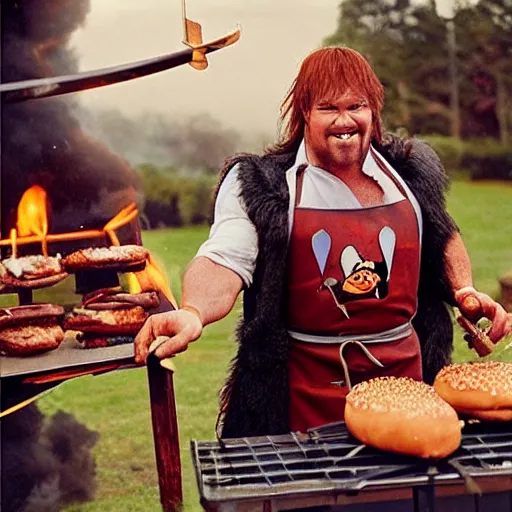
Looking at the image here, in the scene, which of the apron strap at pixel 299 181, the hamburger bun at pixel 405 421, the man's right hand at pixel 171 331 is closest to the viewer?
the hamburger bun at pixel 405 421

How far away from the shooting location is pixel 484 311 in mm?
2701

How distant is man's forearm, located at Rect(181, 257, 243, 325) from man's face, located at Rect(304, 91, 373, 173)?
1.58 ft

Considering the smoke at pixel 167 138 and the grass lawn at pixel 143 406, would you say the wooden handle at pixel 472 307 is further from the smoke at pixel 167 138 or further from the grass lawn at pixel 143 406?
the smoke at pixel 167 138

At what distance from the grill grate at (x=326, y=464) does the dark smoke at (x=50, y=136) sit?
95 centimetres

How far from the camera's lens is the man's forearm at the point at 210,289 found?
2473mm

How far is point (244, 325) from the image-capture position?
103 inches

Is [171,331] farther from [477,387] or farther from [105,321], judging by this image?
[477,387]

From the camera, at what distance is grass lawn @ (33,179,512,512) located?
2639 mm

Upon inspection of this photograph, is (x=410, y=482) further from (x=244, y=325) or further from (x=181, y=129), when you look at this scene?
(x=181, y=129)

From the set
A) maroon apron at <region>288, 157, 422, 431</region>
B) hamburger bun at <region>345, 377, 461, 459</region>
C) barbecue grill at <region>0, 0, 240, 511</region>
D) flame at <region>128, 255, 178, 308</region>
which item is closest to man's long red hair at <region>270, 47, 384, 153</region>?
maroon apron at <region>288, 157, 422, 431</region>

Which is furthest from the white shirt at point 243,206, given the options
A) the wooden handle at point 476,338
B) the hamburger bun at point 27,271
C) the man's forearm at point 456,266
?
the hamburger bun at point 27,271

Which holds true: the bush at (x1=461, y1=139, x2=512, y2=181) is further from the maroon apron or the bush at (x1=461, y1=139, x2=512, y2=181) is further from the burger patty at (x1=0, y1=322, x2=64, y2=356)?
the burger patty at (x1=0, y1=322, x2=64, y2=356)

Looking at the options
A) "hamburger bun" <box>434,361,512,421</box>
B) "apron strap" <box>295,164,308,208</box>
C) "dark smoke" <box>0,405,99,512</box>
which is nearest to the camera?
"hamburger bun" <box>434,361,512,421</box>

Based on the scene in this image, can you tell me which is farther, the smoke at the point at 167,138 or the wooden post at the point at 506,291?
the wooden post at the point at 506,291
